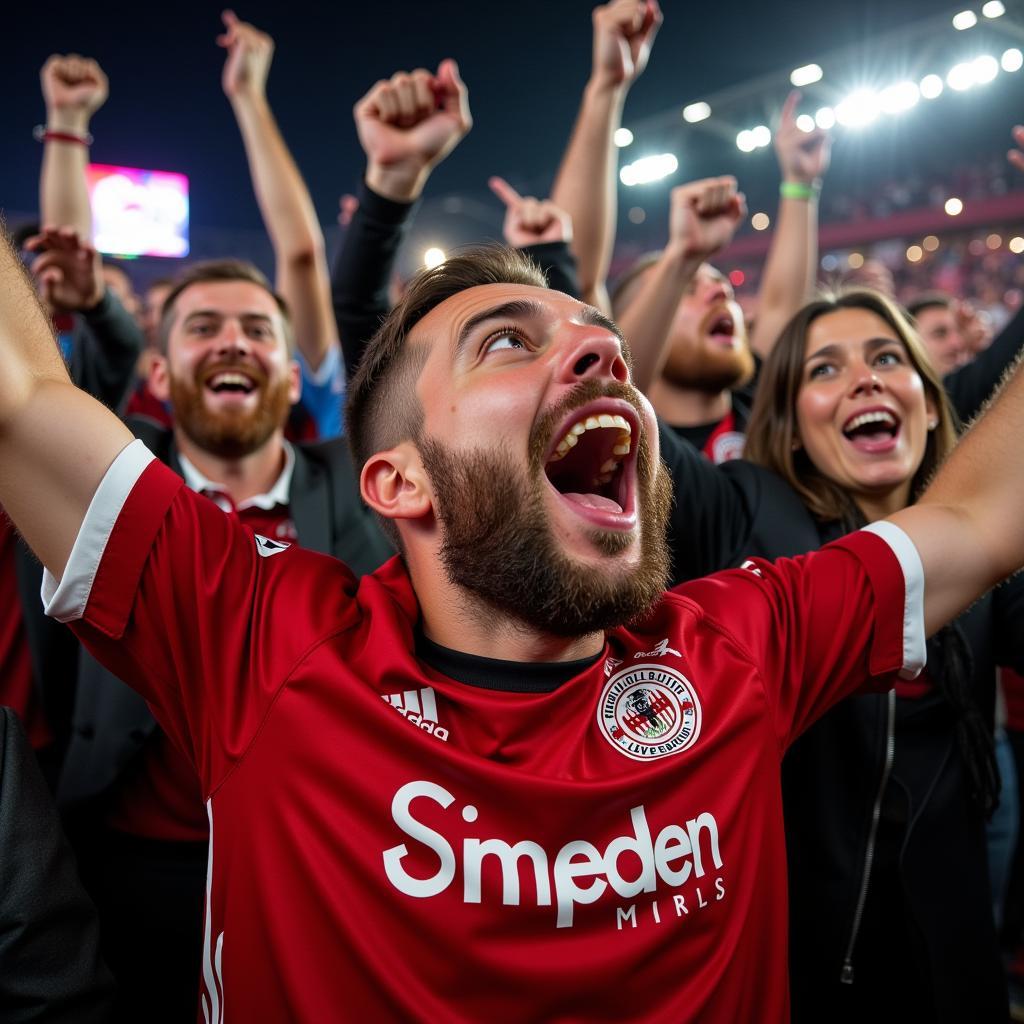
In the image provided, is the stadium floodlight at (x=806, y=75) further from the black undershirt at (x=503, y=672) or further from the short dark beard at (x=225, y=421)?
the black undershirt at (x=503, y=672)

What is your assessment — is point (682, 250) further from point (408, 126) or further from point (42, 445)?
point (42, 445)

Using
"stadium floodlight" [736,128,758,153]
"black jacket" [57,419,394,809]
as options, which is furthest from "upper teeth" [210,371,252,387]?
"stadium floodlight" [736,128,758,153]

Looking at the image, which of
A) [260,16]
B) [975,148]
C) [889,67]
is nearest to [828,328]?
[260,16]

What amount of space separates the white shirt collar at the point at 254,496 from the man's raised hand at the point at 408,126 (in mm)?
679

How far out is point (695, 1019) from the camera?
97cm

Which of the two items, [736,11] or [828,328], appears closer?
[828,328]

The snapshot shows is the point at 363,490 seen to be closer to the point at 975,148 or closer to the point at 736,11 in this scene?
the point at 736,11

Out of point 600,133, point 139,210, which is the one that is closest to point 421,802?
point 600,133

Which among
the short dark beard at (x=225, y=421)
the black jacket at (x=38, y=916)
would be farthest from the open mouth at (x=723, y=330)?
the black jacket at (x=38, y=916)

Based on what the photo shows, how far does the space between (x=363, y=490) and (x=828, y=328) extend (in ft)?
3.91

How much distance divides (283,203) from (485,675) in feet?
6.23

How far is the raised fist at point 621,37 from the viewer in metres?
2.06

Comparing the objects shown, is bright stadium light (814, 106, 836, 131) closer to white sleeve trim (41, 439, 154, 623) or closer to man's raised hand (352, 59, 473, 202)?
man's raised hand (352, 59, 473, 202)

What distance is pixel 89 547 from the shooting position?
975 millimetres
